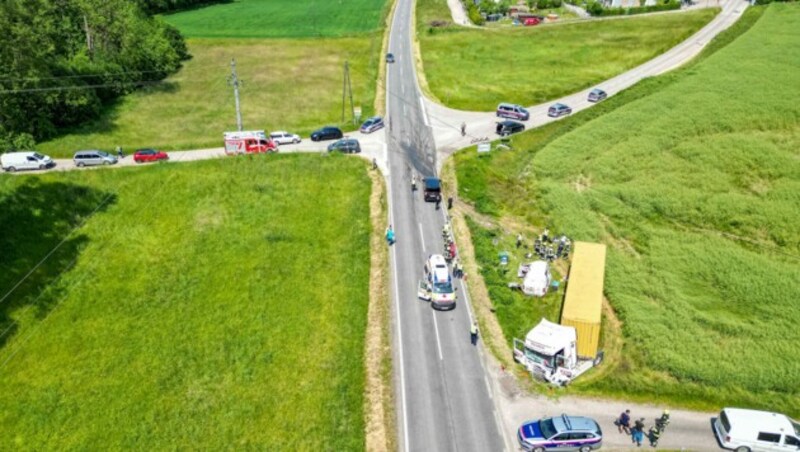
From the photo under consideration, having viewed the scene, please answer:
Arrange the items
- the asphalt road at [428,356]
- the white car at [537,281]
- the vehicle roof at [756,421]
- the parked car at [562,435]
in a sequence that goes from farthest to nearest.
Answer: the white car at [537,281], the asphalt road at [428,356], the vehicle roof at [756,421], the parked car at [562,435]

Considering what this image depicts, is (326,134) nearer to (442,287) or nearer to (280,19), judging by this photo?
(442,287)

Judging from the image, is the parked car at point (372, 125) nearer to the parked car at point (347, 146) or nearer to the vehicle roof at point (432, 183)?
the parked car at point (347, 146)

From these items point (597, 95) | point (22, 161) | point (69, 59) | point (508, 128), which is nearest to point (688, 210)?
point (508, 128)

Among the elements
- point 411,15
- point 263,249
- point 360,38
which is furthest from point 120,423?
point 411,15

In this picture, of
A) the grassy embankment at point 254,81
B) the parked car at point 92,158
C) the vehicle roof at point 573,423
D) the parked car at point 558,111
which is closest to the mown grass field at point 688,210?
the parked car at point 558,111

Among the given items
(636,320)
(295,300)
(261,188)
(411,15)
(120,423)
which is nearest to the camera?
(120,423)

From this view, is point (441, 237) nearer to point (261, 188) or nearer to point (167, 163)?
point (261, 188)
